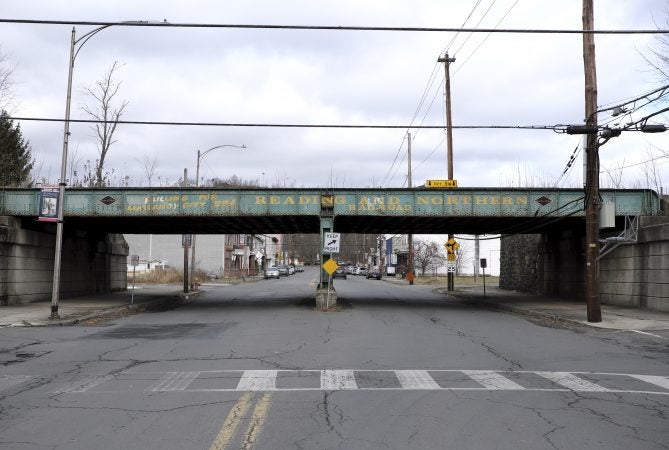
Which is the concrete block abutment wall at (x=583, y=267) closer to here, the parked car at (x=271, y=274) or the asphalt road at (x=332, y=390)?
the asphalt road at (x=332, y=390)

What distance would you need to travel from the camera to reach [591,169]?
1961cm

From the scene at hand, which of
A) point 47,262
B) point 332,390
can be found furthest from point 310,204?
point 332,390

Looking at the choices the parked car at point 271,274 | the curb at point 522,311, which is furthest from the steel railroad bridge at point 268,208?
the parked car at point 271,274

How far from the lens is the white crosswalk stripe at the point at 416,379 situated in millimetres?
9156

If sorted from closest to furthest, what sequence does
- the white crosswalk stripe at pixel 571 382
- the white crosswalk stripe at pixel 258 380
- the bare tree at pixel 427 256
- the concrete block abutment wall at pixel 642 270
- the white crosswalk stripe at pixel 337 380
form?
the white crosswalk stripe at pixel 258 380, the white crosswalk stripe at pixel 337 380, the white crosswalk stripe at pixel 571 382, the concrete block abutment wall at pixel 642 270, the bare tree at pixel 427 256

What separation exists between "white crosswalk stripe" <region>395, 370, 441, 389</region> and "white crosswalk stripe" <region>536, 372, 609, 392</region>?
204cm

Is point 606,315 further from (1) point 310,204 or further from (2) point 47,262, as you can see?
(2) point 47,262

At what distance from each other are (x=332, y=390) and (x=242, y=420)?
2136 mm

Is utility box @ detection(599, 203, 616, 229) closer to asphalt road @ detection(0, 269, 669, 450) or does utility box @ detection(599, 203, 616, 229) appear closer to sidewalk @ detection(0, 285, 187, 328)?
asphalt road @ detection(0, 269, 669, 450)

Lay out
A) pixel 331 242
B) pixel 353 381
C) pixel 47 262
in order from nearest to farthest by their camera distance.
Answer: pixel 353 381 < pixel 331 242 < pixel 47 262

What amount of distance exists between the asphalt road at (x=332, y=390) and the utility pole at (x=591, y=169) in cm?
274

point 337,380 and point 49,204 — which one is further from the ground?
point 49,204

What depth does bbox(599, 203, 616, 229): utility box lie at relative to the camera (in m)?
20.2

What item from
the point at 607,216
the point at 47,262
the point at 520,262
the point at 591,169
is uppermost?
the point at 591,169
